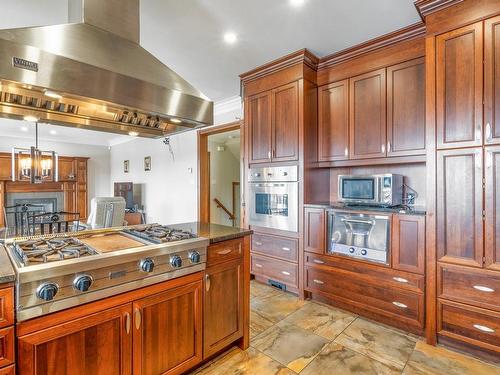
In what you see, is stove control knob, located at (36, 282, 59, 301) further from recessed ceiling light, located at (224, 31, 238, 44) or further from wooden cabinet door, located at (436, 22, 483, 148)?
wooden cabinet door, located at (436, 22, 483, 148)

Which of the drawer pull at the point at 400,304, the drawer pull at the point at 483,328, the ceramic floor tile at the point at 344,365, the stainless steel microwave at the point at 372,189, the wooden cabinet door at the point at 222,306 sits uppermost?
the stainless steel microwave at the point at 372,189

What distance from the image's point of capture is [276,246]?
3139 millimetres

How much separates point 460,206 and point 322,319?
1.50 meters

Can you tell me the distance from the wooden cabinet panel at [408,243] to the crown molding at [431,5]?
1.59 metres

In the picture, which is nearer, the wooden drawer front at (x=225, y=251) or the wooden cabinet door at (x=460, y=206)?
the wooden drawer front at (x=225, y=251)

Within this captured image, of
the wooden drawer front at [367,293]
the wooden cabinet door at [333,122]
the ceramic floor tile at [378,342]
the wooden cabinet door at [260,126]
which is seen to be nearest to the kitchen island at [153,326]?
the ceramic floor tile at [378,342]

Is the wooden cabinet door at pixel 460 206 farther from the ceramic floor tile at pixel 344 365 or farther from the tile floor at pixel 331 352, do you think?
the ceramic floor tile at pixel 344 365

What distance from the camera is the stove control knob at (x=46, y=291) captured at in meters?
1.05

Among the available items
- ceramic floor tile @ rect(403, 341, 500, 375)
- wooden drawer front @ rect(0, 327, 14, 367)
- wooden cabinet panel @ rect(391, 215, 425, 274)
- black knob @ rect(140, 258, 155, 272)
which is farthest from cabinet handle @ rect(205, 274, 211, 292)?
wooden cabinet panel @ rect(391, 215, 425, 274)

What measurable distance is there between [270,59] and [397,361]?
299 centimetres

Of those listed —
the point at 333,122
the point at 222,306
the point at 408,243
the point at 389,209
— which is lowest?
the point at 222,306

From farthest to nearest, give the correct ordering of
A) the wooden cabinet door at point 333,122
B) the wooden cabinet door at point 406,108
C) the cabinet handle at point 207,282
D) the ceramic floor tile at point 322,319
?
the wooden cabinet door at point 333,122 → the wooden cabinet door at point 406,108 → the ceramic floor tile at point 322,319 → the cabinet handle at point 207,282

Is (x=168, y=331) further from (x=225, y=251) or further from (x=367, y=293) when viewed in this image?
(x=367, y=293)

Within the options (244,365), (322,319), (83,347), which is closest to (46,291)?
(83,347)
